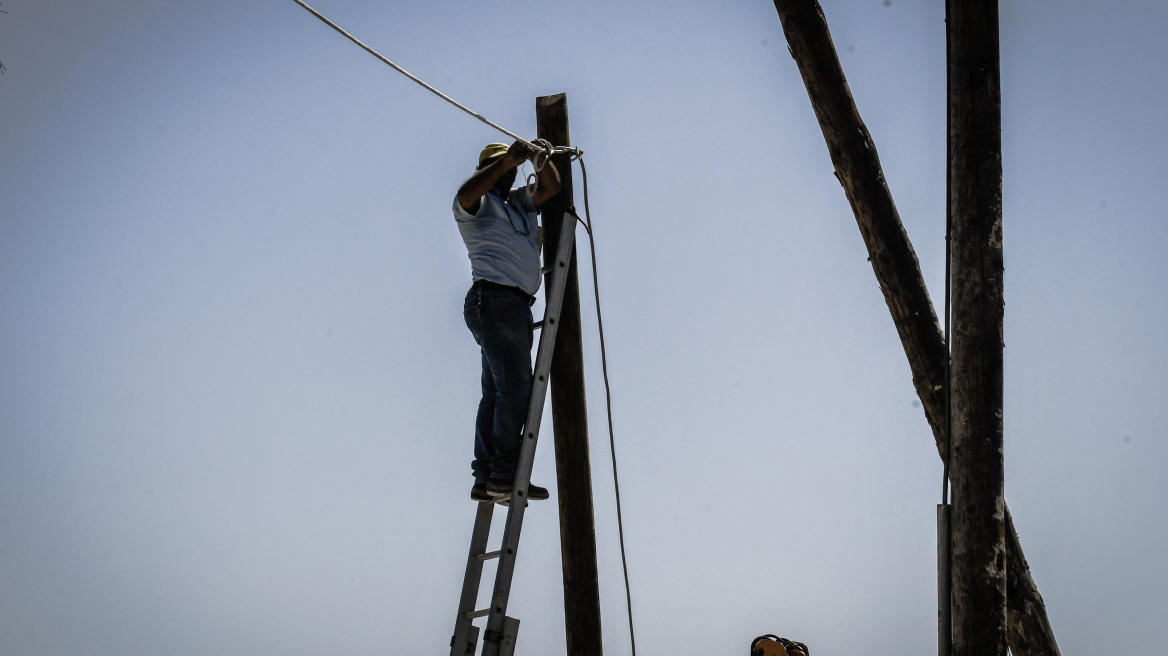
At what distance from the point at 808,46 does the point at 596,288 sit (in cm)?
162

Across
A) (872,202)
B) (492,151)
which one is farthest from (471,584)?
(872,202)

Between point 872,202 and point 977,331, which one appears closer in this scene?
point 977,331

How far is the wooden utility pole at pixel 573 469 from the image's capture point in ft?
12.5

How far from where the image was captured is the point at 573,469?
388 centimetres

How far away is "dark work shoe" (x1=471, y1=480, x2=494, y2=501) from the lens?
381 centimetres

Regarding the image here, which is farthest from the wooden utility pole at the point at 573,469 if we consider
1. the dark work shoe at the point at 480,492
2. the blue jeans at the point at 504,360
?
the dark work shoe at the point at 480,492

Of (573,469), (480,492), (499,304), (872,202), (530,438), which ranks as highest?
(872,202)

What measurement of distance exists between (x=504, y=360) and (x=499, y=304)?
24 centimetres

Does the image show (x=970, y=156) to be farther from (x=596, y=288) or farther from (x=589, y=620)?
(x=589, y=620)

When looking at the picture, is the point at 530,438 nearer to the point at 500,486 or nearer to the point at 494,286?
the point at 500,486

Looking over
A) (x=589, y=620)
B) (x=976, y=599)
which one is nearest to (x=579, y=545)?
(x=589, y=620)

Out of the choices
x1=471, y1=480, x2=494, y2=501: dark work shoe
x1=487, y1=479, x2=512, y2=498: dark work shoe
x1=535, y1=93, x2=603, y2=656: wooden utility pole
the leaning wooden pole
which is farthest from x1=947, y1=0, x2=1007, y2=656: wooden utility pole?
x1=471, y1=480, x2=494, y2=501: dark work shoe

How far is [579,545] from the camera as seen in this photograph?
12.6 ft

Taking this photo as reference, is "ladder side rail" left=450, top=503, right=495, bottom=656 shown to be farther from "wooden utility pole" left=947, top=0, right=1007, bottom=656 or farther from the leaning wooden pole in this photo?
the leaning wooden pole
